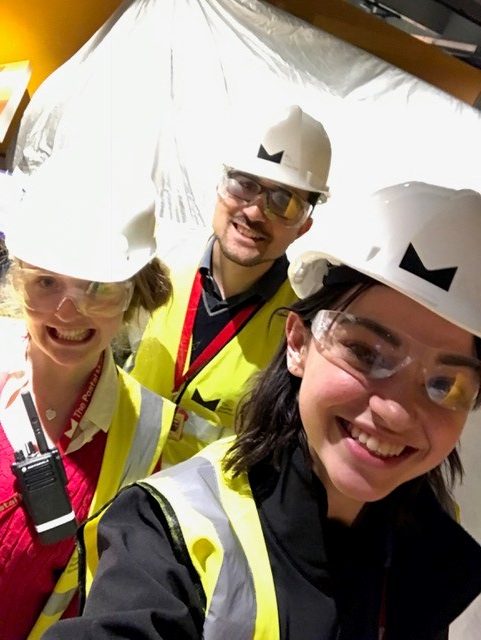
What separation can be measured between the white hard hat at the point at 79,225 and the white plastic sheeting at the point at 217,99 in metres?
1.46

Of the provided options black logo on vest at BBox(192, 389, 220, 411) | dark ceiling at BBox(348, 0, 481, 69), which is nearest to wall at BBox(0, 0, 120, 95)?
dark ceiling at BBox(348, 0, 481, 69)

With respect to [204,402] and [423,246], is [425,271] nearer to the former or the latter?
[423,246]

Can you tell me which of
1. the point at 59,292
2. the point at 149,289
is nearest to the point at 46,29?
the point at 149,289

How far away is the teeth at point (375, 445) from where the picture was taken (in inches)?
32.7

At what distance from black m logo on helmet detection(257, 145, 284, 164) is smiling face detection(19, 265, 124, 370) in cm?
79

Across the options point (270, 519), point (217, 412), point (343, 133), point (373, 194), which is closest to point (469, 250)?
point (373, 194)

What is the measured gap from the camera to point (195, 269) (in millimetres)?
1966

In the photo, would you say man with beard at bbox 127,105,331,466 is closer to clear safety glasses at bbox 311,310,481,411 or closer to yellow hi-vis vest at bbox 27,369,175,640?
yellow hi-vis vest at bbox 27,369,175,640

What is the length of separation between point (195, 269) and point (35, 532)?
98 cm

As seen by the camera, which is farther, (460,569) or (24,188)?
(24,188)

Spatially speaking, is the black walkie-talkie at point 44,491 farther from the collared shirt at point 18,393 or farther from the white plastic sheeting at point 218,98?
the white plastic sheeting at point 218,98

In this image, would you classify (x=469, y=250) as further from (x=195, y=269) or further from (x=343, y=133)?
(x=343, y=133)

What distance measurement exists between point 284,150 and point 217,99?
113 cm

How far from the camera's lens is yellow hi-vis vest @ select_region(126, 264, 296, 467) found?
1.79 meters
